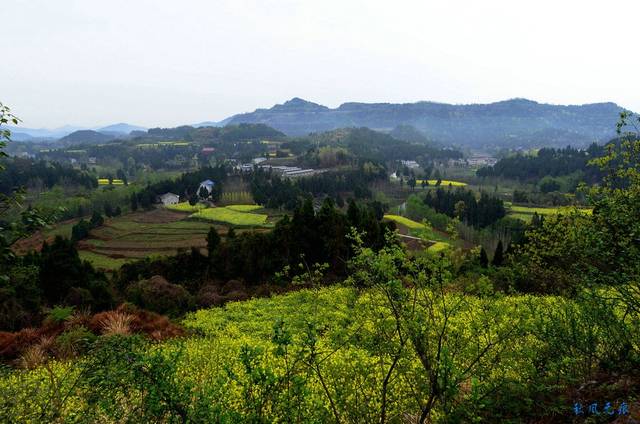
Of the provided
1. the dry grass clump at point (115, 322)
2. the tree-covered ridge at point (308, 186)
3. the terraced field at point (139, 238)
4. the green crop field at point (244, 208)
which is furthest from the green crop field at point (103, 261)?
the tree-covered ridge at point (308, 186)

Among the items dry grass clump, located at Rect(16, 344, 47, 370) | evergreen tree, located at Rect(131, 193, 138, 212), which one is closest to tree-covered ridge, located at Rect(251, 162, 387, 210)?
evergreen tree, located at Rect(131, 193, 138, 212)

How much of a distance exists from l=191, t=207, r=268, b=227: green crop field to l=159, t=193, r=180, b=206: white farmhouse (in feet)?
52.6

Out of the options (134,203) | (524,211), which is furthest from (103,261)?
(524,211)

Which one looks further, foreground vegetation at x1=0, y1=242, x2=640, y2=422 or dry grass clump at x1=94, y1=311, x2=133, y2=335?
dry grass clump at x1=94, y1=311, x2=133, y2=335

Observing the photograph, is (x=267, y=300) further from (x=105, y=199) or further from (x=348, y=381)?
(x=105, y=199)

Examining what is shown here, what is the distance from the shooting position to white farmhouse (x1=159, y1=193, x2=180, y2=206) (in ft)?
266

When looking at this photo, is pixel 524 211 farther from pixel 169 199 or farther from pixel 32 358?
pixel 32 358

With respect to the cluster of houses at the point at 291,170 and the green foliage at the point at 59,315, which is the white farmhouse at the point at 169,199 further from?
the green foliage at the point at 59,315

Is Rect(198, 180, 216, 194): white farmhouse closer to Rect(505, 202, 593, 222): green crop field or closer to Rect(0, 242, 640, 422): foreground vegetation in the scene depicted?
Rect(505, 202, 593, 222): green crop field

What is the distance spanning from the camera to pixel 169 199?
82.1 m

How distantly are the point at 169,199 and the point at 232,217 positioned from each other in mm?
26664

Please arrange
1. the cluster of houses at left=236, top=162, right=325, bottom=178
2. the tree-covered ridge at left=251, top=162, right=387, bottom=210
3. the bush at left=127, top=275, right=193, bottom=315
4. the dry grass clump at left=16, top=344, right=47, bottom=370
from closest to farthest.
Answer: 1. the dry grass clump at left=16, top=344, right=47, bottom=370
2. the bush at left=127, top=275, right=193, bottom=315
3. the tree-covered ridge at left=251, top=162, right=387, bottom=210
4. the cluster of houses at left=236, top=162, right=325, bottom=178

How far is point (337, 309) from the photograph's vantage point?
16.6 metres

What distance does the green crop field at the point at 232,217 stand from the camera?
5899 centimetres
